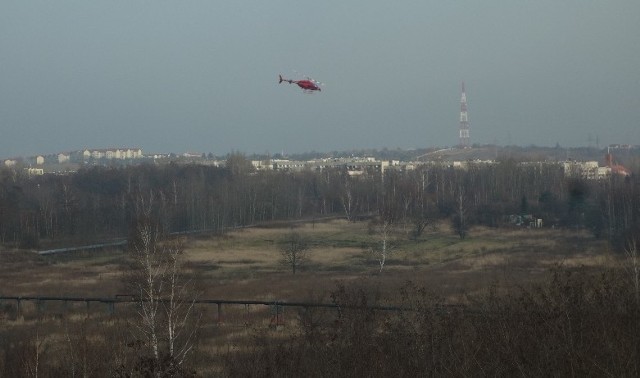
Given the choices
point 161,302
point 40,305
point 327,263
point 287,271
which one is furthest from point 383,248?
point 161,302

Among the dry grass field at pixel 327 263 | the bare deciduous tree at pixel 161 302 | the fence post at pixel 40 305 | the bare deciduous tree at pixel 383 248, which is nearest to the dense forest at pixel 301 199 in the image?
the bare deciduous tree at pixel 383 248

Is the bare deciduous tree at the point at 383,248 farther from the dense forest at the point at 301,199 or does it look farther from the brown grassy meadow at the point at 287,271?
the dense forest at the point at 301,199

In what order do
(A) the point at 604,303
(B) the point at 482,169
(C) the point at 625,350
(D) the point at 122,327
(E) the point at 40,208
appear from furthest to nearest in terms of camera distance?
(B) the point at 482,169, (E) the point at 40,208, (D) the point at 122,327, (A) the point at 604,303, (C) the point at 625,350

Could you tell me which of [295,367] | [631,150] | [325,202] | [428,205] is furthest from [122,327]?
[631,150]

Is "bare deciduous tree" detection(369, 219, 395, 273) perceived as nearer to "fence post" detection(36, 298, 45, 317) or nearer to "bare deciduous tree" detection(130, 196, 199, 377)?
"fence post" detection(36, 298, 45, 317)

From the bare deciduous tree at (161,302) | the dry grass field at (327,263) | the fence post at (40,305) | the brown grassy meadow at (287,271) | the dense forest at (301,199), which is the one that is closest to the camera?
the bare deciduous tree at (161,302)

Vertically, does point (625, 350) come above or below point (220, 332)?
above

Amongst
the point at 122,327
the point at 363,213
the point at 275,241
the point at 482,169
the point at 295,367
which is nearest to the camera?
the point at 295,367

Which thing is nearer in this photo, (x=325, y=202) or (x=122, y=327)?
(x=122, y=327)

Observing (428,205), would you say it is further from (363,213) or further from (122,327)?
(122,327)
